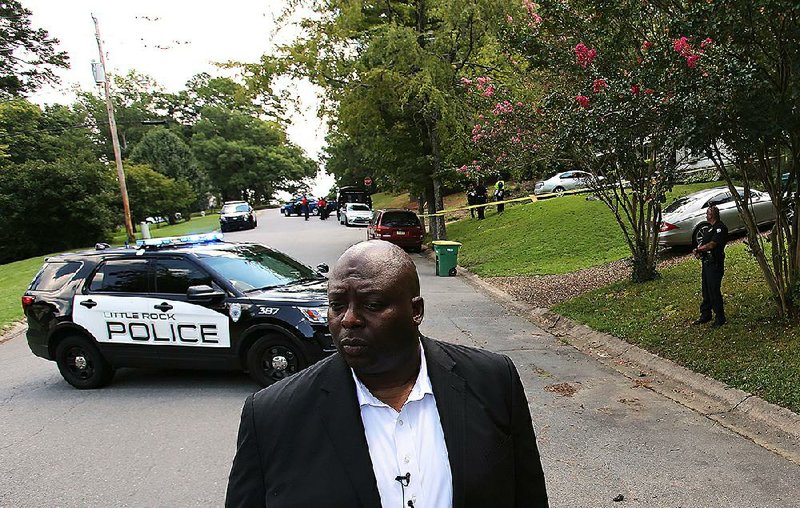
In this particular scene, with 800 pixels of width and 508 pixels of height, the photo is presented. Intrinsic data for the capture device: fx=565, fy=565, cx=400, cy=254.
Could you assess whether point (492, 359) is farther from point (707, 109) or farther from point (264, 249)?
point (264, 249)

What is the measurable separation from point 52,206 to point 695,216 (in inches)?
1155

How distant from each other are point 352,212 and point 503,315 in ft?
87.1

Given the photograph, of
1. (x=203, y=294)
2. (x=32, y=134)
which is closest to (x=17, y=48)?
(x=32, y=134)

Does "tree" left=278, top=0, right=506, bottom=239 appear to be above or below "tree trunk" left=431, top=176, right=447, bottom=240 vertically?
above

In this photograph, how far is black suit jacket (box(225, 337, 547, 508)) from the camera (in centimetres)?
148

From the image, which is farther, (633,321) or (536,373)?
(633,321)

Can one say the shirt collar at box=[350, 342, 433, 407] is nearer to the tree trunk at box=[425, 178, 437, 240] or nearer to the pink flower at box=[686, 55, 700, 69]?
the pink flower at box=[686, 55, 700, 69]

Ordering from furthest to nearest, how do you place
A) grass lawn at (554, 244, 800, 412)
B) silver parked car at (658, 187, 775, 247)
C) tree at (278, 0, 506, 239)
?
tree at (278, 0, 506, 239)
silver parked car at (658, 187, 775, 247)
grass lawn at (554, 244, 800, 412)

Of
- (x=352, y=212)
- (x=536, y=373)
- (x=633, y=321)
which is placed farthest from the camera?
(x=352, y=212)

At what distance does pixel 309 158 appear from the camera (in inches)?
3428

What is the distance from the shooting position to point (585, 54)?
881cm

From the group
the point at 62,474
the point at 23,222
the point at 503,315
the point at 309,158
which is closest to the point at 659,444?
the point at 62,474

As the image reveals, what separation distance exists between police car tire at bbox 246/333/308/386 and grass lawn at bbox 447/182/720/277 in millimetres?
9543

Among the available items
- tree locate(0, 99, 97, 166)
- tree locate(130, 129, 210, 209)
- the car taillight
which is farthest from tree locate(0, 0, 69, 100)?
the car taillight
